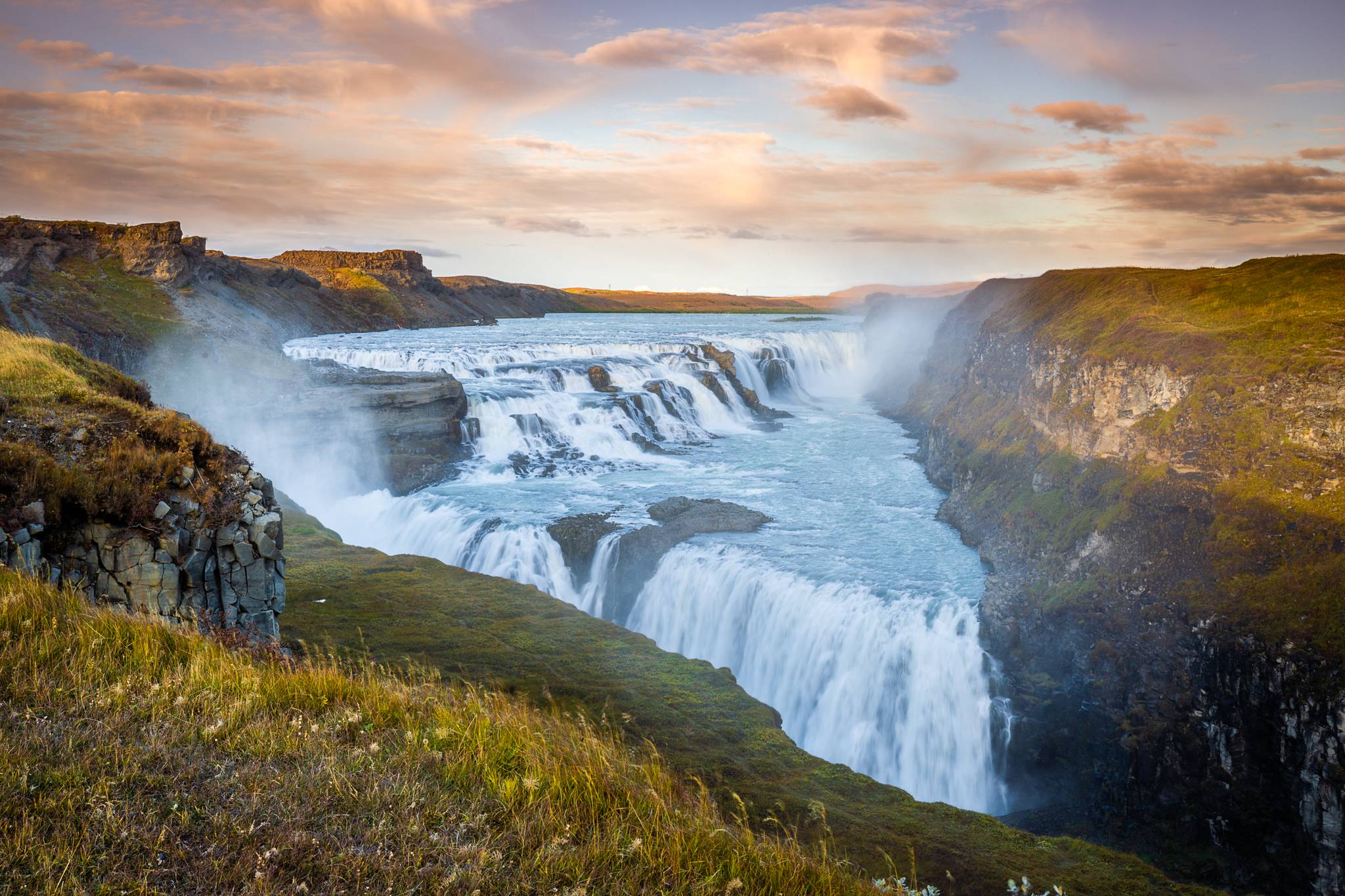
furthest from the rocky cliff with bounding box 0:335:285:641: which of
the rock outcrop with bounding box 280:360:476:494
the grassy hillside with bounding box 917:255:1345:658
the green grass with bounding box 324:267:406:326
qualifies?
the green grass with bounding box 324:267:406:326

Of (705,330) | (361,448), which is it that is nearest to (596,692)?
(361,448)

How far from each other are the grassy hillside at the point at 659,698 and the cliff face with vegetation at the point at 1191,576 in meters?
4.17

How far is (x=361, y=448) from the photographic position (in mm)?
34125

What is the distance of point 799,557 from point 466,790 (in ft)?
59.6

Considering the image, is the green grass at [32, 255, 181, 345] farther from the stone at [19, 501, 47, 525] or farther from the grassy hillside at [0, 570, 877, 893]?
the grassy hillside at [0, 570, 877, 893]

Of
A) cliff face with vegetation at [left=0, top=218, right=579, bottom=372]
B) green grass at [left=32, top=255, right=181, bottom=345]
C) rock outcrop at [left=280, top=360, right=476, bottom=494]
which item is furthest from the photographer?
green grass at [left=32, top=255, right=181, bottom=345]

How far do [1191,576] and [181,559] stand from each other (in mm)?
18328

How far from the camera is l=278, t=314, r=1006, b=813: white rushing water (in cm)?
1694

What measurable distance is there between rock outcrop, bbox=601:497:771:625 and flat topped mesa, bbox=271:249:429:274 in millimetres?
127854

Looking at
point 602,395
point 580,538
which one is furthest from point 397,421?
point 580,538

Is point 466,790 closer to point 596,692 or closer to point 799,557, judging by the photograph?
point 596,692

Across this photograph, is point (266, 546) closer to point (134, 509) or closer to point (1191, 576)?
point (134, 509)

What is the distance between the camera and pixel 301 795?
4746 millimetres

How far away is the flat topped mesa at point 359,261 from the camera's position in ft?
460
